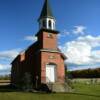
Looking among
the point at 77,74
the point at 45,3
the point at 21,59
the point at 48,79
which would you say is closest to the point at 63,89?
the point at 48,79

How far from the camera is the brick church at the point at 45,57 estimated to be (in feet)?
114

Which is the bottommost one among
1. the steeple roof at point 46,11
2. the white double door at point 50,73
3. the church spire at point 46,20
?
the white double door at point 50,73

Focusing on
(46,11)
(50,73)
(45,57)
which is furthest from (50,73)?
(46,11)

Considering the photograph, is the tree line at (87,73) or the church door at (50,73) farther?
the tree line at (87,73)

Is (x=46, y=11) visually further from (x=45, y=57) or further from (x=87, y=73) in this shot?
(x=87, y=73)

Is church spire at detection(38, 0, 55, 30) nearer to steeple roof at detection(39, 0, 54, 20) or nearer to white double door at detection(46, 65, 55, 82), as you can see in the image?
steeple roof at detection(39, 0, 54, 20)

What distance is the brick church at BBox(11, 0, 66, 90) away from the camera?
34.8 m

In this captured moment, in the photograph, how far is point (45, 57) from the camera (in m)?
34.8

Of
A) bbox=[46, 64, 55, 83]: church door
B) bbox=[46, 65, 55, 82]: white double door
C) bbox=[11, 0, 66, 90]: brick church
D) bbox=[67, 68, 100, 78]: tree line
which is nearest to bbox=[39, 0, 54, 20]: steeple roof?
bbox=[11, 0, 66, 90]: brick church

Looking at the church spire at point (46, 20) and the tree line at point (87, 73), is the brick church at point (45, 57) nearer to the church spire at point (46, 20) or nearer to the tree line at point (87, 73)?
the church spire at point (46, 20)

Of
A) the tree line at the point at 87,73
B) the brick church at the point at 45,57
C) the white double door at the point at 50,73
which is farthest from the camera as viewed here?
the tree line at the point at 87,73

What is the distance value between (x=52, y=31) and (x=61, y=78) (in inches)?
275

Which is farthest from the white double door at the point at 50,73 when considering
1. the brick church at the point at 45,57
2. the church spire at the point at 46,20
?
the church spire at the point at 46,20

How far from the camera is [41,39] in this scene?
35875 millimetres
